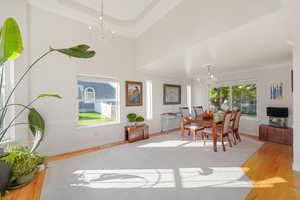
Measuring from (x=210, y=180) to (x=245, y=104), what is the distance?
418 cm

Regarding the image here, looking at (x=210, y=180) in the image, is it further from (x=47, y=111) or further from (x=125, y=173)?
(x=47, y=111)

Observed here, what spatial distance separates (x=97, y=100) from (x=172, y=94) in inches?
129

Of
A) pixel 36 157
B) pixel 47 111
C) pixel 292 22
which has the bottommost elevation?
pixel 36 157

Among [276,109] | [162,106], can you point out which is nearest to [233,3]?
[276,109]

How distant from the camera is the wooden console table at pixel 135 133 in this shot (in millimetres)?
4154

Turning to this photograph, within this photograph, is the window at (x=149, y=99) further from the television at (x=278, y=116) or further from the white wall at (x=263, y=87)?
the television at (x=278, y=116)

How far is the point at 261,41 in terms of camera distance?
2545 millimetres

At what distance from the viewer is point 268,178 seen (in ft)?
Result: 7.20

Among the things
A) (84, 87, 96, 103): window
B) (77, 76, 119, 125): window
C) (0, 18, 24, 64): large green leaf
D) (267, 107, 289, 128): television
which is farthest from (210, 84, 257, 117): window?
(0, 18, 24, 64): large green leaf

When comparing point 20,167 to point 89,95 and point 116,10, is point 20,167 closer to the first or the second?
point 89,95

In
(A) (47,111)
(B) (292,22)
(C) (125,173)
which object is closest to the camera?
(B) (292,22)

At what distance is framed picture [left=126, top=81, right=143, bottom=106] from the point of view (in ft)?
14.8

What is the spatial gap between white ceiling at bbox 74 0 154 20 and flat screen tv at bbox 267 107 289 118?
14.9 feet

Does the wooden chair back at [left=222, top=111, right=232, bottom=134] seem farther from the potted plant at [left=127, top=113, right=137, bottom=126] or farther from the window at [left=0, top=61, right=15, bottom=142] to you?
the window at [left=0, top=61, right=15, bottom=142]
